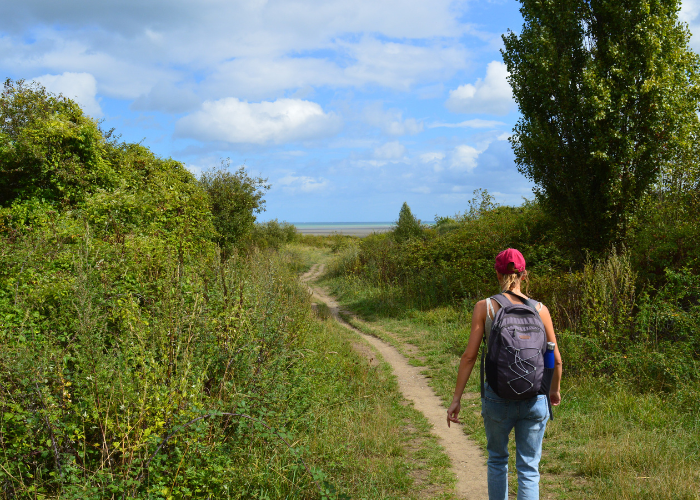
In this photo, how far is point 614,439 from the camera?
16.8 ft

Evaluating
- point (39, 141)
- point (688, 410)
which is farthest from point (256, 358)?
point (39, 141)

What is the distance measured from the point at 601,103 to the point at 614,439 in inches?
316

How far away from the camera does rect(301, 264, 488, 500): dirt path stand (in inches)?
187

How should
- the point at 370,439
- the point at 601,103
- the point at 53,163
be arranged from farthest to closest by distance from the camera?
the point at 601,103, the point at 53,163, the point at 370,439

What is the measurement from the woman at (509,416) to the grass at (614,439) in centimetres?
130

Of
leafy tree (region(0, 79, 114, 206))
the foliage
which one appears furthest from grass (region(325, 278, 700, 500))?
the foliage

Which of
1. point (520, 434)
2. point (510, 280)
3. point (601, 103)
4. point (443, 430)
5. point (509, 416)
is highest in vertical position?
point (601, 103)

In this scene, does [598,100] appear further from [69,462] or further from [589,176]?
[69,462]

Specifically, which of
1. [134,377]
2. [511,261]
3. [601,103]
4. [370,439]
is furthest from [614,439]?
[601,103]

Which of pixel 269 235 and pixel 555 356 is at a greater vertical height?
pixel 269 235

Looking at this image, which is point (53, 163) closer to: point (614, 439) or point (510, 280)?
point (510, 280)

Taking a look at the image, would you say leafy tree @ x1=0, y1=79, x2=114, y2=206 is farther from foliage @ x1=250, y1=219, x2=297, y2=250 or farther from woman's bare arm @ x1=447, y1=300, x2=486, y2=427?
foliage @ x1=250, y1=219, x2=297, y2=250

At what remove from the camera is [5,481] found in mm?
3553

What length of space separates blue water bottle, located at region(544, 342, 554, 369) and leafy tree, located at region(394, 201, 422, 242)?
19782 millimetres
